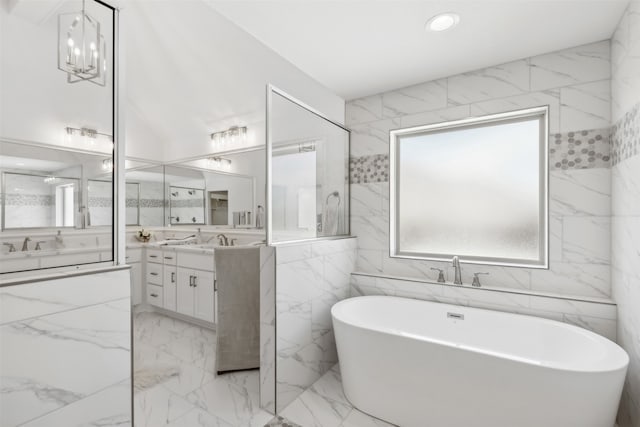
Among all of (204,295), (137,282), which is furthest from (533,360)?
(137,282)

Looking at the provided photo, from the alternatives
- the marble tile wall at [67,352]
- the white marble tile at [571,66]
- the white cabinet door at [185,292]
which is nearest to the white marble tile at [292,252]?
the marble tile wall at [67,352]

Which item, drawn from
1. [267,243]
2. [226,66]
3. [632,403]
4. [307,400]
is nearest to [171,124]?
[226,66]

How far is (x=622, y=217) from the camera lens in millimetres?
1880

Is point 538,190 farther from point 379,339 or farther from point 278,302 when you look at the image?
point 278,302

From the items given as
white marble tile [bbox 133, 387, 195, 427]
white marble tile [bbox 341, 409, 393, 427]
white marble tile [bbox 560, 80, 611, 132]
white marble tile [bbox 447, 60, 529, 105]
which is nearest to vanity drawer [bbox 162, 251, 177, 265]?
white marble tile [bbox 133, 387, 195, 427]

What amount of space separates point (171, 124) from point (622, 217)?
15.7ft

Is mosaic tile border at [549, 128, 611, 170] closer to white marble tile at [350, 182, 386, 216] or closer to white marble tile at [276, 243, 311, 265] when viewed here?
white marble tile at [350, 182, 386, 216]

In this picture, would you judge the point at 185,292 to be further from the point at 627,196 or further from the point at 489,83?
the point at 627,196

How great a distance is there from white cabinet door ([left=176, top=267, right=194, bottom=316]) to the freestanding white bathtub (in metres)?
1.96

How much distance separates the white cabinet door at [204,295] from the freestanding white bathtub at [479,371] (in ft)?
5.34

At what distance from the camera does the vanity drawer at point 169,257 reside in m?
3.62

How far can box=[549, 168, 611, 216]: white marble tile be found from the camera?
2111mm

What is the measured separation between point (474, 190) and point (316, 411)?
2177 millimetres

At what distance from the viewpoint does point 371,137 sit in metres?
3.04
